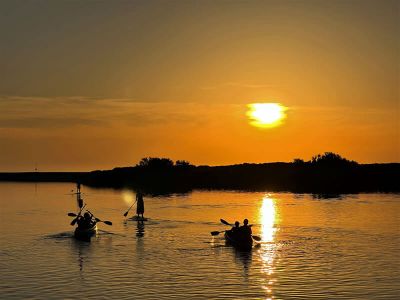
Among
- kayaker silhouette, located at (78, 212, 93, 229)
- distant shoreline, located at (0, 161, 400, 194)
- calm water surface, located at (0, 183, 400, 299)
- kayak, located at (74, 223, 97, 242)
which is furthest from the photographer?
distant shoreline, located at (0, 161, 400, 194)

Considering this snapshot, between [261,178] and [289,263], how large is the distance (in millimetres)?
135623

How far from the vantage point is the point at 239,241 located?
44625 mm

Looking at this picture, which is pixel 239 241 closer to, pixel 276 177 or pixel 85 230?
pixel 85 230

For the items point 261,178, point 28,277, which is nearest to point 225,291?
point 28,277

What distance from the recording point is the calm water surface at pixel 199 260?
29.7 metres

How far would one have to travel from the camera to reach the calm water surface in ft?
97.5

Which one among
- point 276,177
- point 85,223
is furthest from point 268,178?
point 85,223

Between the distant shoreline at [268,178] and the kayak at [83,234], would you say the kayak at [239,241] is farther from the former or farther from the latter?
the distant shoreline at [268,178]

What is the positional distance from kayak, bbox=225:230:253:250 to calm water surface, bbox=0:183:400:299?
31.8 inches

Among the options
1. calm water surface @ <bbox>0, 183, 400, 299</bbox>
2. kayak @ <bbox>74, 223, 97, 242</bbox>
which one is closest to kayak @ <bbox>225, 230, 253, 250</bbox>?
calm water surface @ <bbox>0, 183, 400, 299</bbox>

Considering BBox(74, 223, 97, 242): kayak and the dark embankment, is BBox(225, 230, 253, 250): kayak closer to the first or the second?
BBox(74, 223, 97, 242): kayak

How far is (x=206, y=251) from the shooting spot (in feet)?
140

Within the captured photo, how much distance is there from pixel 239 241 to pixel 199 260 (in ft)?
21.8

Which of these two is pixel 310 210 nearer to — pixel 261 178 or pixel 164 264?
pixel 164 264
